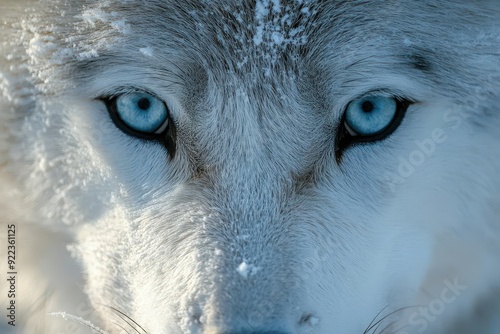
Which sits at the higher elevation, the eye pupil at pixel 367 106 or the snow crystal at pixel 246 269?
the eye pupil at pixel 367 106

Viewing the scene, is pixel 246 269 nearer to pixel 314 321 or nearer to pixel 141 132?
pixel 314 321

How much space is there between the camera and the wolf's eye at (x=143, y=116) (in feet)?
7.11

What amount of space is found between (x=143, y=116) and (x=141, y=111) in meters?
0.02

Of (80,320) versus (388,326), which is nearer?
(388,326)

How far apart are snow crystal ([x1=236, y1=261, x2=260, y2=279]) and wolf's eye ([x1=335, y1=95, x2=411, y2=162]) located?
0.50 meters

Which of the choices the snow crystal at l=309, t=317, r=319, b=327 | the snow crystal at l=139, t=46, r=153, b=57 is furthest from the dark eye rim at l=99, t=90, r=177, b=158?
the snow crystal at l=309, t=317, r=319, b=327

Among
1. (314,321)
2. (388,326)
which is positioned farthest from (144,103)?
(388,326)

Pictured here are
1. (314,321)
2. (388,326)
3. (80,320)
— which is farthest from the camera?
(80,320)

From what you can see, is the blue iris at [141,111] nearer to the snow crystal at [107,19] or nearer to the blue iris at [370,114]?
the snow crystal at [107,19]

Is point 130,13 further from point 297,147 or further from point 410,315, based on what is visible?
point 410,315

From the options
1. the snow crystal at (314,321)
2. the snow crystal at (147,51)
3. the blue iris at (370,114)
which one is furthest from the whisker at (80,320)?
the blue iris at (370,114)

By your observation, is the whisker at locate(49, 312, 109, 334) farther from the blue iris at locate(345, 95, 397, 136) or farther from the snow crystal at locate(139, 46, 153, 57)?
the blue iris at locate(345, 95, 397, 136)

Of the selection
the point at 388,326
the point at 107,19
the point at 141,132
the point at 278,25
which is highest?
the point at 107,19

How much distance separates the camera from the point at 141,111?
2184 millimetres
